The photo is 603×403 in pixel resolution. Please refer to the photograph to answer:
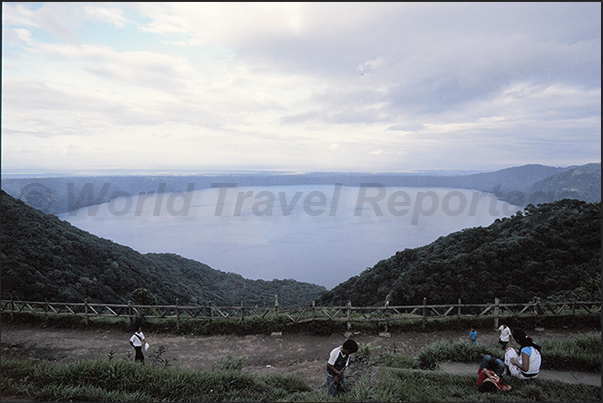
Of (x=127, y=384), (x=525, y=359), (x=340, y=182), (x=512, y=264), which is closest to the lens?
(x=525, y=359)

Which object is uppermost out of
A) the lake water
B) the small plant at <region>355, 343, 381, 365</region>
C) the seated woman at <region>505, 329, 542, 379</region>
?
the seated woman at <region>505, 329, 542, 379</region>

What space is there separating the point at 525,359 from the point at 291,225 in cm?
10551

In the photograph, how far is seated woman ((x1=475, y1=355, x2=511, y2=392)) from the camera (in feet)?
14.6

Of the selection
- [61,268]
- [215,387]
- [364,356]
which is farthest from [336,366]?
[61,268]

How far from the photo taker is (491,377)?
4.51 m

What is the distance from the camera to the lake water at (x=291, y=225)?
Result: 7100 cm

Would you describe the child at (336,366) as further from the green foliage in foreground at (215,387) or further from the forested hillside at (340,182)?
the forested hillside at (340,182)

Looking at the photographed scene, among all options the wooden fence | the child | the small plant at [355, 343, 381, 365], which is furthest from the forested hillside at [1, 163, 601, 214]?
the child

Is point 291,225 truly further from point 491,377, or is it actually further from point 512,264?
point 491,377

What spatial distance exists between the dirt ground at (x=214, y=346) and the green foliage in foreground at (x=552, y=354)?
186 centimetres

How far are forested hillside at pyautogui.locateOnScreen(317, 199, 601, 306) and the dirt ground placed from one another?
8217 mm

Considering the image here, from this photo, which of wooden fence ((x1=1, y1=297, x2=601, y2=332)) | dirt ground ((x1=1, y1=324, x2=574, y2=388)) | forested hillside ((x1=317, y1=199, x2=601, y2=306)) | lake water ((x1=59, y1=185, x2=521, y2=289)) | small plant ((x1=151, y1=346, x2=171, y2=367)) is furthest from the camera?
lake water ((x1=59, y1=185, x2=521, y2=289))

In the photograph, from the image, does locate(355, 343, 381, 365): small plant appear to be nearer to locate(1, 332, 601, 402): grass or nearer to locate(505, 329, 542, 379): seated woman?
locate(1, 332, 601, 402): grass

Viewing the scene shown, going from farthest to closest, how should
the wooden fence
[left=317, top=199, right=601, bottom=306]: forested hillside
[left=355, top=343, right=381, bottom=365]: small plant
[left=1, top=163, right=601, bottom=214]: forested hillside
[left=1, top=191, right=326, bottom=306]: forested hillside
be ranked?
1. [left=1, top=163, right=601, bottom=214]: forested hillside
2. [left=317, top=199, right=601, bottom=306]: forested hillside
3. [left=1, top=191, right=326, bottom=306]: forested hillside
4. the wooden fence
5. [left=355, top=343, right=381, bottom=365]: small plant
